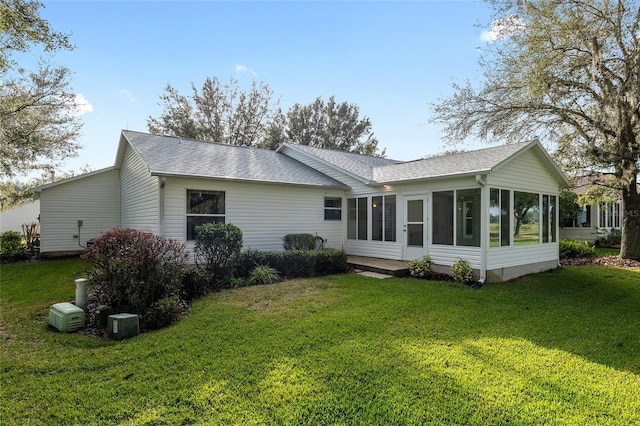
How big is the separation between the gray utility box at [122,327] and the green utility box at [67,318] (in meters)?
0.69

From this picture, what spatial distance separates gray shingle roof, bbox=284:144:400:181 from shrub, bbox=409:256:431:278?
3453 millimetres

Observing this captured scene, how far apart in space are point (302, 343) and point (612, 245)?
20.3m

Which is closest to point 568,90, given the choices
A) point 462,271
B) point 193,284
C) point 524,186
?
point 524,186

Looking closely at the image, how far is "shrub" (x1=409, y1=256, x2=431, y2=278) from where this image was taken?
9.34 meters

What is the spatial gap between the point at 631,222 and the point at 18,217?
124 feet

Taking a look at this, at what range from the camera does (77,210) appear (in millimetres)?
13031

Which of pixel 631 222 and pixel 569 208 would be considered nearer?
pixel 631 222

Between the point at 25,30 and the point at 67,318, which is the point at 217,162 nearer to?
the point at 25,30

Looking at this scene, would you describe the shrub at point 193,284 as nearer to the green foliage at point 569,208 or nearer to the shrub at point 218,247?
the shrub at point 218,247

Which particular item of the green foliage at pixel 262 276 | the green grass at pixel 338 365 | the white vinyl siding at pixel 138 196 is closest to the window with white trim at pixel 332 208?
the green foliage at pixel 262 276

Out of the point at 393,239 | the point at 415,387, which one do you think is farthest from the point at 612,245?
the point at 415,387

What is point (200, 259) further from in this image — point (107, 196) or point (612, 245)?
point (612, 245)

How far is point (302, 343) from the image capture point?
4488 mm

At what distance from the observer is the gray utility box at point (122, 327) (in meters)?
4.82
